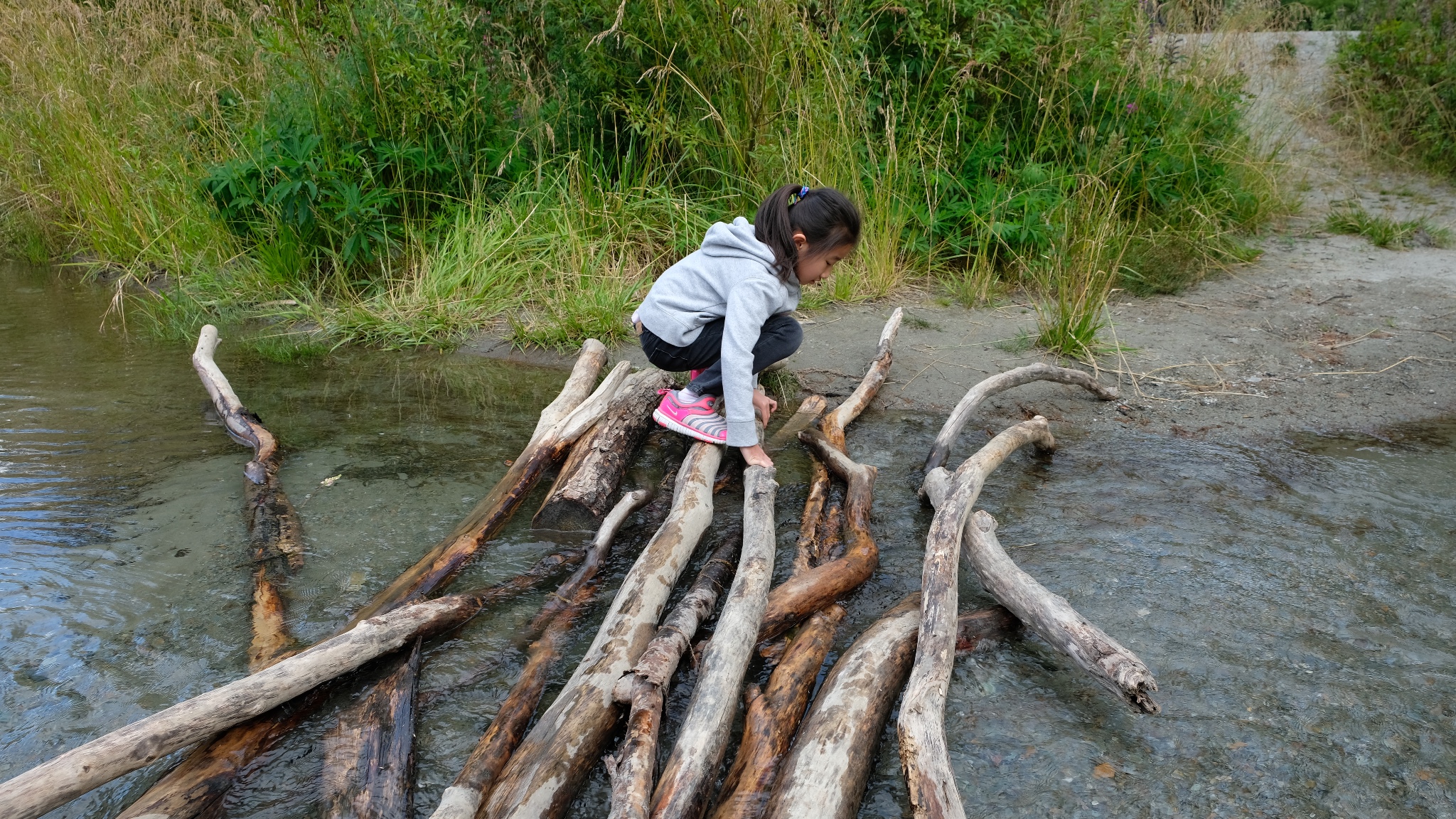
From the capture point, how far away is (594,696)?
7.07 feet

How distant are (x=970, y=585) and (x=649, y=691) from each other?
1337mm

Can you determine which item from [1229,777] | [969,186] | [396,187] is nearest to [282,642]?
[1229,777]

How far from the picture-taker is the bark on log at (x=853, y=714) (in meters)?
1.88

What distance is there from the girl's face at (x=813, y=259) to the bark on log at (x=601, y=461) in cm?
91

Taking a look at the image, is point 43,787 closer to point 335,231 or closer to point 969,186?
point 335,231

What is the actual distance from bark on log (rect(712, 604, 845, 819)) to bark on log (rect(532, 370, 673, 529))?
39.5 inches

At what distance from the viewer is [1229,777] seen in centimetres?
216

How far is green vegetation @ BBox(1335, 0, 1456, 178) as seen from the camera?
26.8 ft

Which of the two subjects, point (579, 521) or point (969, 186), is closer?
point (579, 521)

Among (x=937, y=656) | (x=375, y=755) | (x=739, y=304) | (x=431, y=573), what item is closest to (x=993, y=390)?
(x=739, y=304)

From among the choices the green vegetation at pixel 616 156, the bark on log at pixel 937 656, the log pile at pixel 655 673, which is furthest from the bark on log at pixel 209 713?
the green vegetation at pixel 616 156

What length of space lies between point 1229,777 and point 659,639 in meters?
1.39

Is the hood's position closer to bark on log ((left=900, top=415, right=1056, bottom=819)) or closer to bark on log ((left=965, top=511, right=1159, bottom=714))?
bark on log ((left=900, top=415, right=1056, bottom=819))

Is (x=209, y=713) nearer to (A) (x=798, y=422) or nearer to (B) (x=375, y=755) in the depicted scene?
(B) (x=375, y=755)
